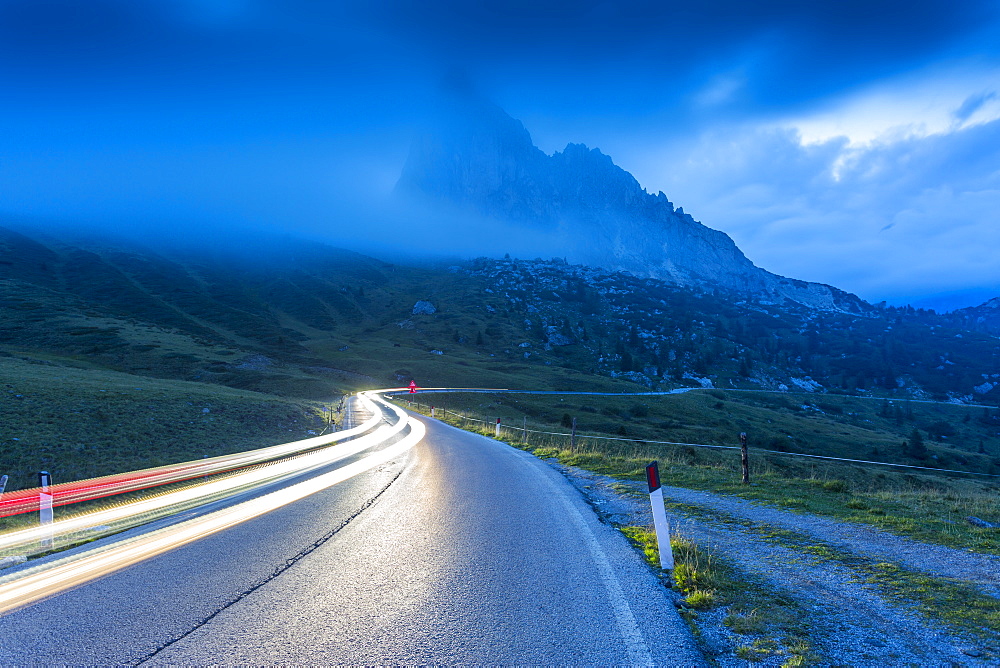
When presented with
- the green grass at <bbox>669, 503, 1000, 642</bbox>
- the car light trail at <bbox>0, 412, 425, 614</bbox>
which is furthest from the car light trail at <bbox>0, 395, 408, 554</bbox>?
the green grass at <bbox>669, 503, 1000, 642</bbox>

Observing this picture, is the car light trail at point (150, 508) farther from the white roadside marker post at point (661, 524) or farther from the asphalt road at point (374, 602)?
the white roadside marker post at point (661, 524)

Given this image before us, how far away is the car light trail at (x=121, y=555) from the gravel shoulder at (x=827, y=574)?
6.39m

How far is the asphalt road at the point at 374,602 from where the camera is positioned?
3.65 m

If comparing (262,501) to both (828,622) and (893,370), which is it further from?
(893,370)

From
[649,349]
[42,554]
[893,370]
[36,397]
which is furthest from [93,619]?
[893,370]

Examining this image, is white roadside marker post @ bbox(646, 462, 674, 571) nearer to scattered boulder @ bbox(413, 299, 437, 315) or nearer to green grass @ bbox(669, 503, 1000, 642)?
green grass @ bbox(669, 503, 1000, 642)

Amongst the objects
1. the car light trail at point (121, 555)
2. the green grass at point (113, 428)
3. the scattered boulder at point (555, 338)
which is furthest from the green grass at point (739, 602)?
the scattered boulder at point (555, 338)

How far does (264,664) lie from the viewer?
3434mm

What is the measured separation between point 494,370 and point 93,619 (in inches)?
4358

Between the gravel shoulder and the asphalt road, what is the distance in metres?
1.01

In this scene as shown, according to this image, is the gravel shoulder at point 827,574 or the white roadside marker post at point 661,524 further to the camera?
the white roadside marker post at point 661,524

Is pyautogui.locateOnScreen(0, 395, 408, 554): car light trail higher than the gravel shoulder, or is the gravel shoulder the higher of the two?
pyautogui.locateOnScreen(0, 395, 408, 554): car light trail

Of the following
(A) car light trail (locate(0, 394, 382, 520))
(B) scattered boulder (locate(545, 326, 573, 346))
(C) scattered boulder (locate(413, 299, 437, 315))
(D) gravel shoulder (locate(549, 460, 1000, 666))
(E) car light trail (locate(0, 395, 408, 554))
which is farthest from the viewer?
(C) scattered boulder (locate(413, 299, 437, 315))

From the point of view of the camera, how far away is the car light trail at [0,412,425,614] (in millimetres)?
4789
